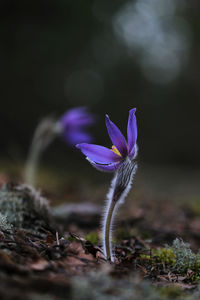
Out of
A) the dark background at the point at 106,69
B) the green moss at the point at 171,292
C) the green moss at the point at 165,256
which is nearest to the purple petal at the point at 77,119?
the green moss at the point at 165,256

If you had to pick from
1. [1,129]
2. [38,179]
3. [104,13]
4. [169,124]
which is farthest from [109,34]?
[38,179]

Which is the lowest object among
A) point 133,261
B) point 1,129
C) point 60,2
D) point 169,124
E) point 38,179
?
point 133,261

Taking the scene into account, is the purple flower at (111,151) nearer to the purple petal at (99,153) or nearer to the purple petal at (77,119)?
the purple petal at (99,153)

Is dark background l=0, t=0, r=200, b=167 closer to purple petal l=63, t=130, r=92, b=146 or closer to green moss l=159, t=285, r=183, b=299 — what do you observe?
purple petal l=63, t=130, r=92, b=146

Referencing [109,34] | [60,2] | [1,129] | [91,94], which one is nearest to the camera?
[60,2]

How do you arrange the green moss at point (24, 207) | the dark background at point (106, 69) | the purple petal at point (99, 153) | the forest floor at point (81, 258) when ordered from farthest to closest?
the dark background at point (106, 69) → the green moss at point (24, 207) → the purple petal at point (99, 153) → the forest floor at point (81, 258)

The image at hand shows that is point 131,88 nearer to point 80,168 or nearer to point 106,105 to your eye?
point 106,105

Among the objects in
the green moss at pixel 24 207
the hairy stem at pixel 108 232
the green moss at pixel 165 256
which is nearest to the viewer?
the hairy stem at pixel 108 232
